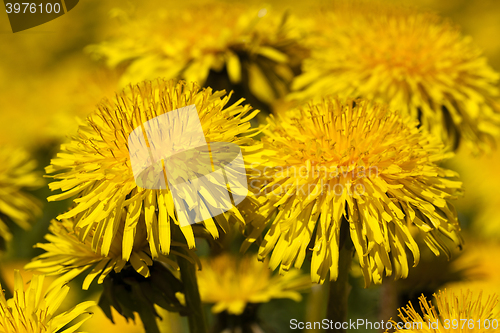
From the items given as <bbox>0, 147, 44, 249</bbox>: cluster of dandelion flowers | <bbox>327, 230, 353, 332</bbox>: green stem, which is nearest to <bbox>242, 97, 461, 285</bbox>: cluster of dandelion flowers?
<bbox>327, 230, 353, 332</bbox>: green stem

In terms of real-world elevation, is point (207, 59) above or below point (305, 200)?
above

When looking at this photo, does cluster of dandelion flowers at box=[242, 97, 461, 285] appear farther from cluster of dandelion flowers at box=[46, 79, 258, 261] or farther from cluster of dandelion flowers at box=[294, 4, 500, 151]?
cluster of dandelion flowers at box=[294, 4, 500, 151]

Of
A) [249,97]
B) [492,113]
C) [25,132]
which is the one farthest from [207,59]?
[25,132]

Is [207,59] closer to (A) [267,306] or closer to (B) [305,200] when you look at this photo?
(B) [305,200]

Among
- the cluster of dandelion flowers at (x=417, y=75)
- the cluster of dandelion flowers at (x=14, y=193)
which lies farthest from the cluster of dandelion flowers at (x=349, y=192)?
the cluster of dandelion flowers at (x=14, y=193)

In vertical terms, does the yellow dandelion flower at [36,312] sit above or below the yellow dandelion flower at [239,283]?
above

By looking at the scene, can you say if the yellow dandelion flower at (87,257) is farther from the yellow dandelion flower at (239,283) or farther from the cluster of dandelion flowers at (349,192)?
the yellow dandelion flower at (239,283)
